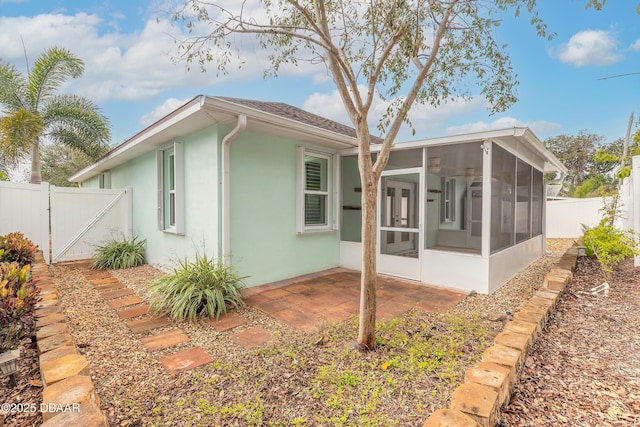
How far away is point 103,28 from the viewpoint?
7875 millimetres

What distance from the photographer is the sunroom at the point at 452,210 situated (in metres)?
5.23

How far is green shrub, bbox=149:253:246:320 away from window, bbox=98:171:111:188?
8431 millimetres

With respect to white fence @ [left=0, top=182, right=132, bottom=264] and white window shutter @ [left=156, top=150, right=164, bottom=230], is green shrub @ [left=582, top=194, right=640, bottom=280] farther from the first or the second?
white fence @ [left=0, top=182, right=132, bottom=264]

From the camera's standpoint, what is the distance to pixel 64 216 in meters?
7.59

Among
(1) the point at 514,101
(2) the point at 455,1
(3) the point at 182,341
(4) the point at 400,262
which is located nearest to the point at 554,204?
(4) the point at 400,262

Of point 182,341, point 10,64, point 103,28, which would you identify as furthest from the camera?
point 10,64

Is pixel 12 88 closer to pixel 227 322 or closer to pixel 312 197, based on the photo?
pixel 312 197

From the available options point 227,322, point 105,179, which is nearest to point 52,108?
point 105,179

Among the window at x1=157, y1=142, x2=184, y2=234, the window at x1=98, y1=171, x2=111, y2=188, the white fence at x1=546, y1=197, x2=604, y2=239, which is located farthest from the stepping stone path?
the white fence at x1=546, y1=197, x2=604, y2=239

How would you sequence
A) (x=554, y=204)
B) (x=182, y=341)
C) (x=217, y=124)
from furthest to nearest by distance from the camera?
1. (x=554, y=204)
2. (x=217, y=124)
3. (x=182, y=341)

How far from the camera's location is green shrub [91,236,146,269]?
715 centimetres

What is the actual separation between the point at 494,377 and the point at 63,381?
9.23 feet

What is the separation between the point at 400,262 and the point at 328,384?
394cm

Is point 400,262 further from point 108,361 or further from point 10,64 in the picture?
point 10,64
